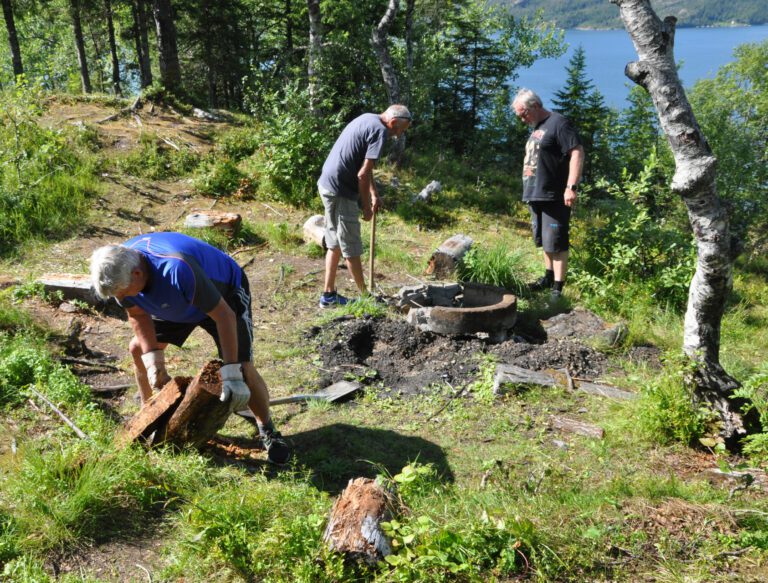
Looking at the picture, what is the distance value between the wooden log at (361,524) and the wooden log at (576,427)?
68.2 inches

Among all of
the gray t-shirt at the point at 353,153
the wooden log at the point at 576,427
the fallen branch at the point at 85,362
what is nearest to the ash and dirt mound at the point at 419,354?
the wooden log at the point at 576,427

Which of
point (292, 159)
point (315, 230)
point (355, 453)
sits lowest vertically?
point (355, 453)

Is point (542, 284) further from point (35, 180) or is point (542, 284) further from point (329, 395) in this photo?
point (35, 180)

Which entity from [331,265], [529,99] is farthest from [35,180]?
[529,99]

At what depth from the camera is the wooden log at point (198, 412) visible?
11.3 feet

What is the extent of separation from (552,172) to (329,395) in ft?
10.7

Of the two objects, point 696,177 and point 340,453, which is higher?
point 696,177

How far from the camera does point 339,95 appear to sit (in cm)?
1434

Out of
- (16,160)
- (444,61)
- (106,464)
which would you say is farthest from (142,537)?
(444,61)

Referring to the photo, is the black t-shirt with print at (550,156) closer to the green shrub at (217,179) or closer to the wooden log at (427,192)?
the wooden log at (427,192)

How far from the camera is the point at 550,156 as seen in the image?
610 cm

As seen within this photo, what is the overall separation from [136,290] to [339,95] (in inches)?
477

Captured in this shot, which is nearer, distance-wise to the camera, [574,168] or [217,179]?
[574,168]

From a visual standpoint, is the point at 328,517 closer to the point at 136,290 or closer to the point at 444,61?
the point at 136,290
